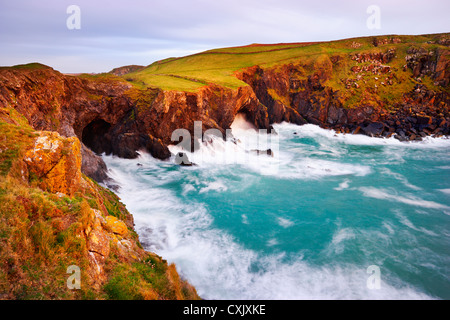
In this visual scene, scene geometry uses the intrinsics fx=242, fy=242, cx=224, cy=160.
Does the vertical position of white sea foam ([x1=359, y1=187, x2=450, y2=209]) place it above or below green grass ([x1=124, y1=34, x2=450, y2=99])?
below

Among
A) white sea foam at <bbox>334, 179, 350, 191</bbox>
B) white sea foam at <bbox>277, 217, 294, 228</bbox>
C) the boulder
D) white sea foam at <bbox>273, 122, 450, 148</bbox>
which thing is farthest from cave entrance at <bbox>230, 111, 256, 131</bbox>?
white sea foam at <bbox>277, 217, 294, 228</bbox>

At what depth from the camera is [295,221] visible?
17219 mm

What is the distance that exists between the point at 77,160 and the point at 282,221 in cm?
1330

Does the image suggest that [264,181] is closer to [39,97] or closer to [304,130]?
[39,97]

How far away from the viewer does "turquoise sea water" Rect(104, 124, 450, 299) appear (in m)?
11.9

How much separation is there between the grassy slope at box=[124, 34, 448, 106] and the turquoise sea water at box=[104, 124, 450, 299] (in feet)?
44.2

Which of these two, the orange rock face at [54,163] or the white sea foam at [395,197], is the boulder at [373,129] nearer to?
the white sea foam at [395,197]

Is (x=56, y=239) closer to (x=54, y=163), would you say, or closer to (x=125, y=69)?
(x=54, y=163)

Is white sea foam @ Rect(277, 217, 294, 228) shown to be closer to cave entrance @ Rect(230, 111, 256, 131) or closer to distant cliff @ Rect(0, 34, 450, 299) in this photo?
distant cliff @ Rect(0, 34, 450, 299)

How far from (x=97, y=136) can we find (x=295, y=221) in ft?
77.1

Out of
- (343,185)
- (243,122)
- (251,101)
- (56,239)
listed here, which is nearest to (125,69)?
(243,122)

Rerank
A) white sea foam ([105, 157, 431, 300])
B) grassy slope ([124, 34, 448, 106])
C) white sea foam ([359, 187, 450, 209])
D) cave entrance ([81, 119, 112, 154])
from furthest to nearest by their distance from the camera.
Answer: grassy slope ([124, 34, 448, 106]) → cave entrance ([81, 119, 112, 154]) → white sea foam ([359, 187, 450, 209]) → white sea foam ([105, 157, 431, 300])

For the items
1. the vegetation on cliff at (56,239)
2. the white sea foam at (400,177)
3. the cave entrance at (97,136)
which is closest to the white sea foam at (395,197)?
the white sea foam at (400,177)
